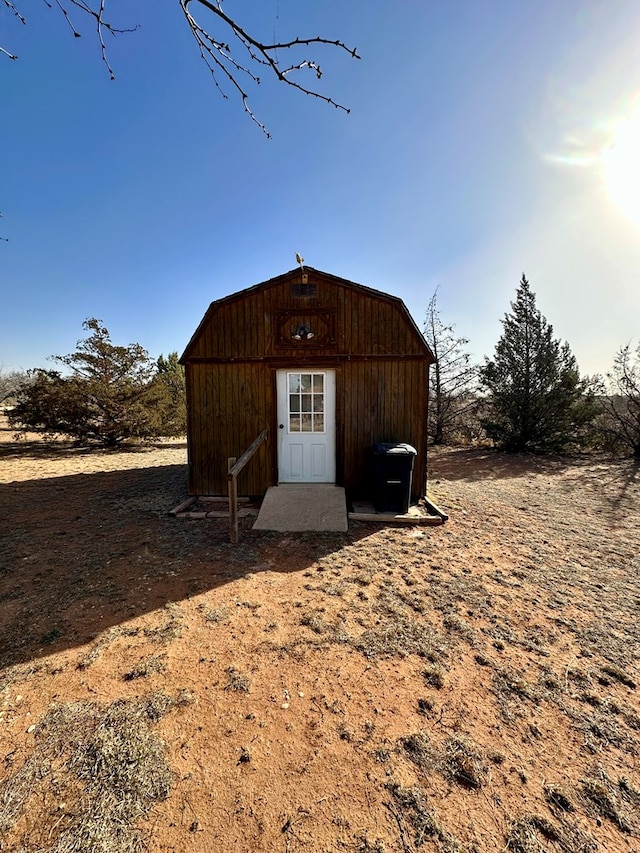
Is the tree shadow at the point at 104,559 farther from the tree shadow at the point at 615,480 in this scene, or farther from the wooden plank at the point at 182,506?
the tree shadow at the point at 615,480

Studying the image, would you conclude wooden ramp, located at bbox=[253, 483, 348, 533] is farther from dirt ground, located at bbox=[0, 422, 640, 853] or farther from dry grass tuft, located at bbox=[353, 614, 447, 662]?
dry grass tuft, located at bbox=[353, 614, 447, 662]

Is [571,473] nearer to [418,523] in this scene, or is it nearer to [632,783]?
[418,523]

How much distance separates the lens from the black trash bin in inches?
199

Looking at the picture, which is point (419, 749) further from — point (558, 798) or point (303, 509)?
point (303, 509)

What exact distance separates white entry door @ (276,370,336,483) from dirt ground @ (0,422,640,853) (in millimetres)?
1781

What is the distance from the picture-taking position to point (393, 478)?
16.8 ft

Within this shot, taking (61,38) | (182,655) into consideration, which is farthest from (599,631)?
(61,38)

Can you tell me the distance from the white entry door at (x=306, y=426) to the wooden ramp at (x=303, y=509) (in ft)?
0.92

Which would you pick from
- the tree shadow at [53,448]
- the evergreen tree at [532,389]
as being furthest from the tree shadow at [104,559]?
the evergreen tree at [532,389]

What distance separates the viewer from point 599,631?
2.66 meters

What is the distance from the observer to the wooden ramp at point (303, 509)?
4.72 meters

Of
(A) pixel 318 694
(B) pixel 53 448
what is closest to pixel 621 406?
(A) pixel 318 694

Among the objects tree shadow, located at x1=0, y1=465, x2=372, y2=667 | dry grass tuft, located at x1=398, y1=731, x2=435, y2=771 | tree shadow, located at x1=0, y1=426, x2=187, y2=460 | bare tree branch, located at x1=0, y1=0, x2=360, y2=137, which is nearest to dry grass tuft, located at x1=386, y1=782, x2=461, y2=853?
dry grass tuft, located at x1=398, y1=731, x2=435, y2=771

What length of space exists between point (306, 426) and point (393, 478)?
5.73 ft
